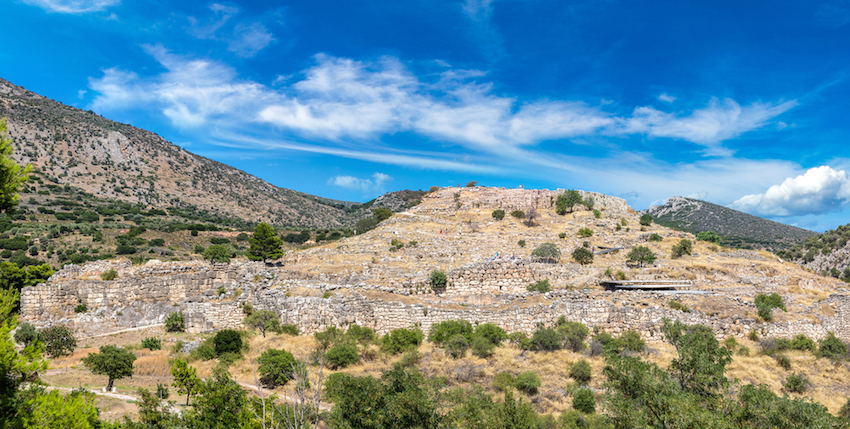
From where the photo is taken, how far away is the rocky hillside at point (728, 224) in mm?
94500

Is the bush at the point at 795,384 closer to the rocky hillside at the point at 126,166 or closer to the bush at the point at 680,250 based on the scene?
the bush at the point at 680,250

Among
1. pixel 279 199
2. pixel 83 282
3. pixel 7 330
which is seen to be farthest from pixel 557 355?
pixel 279 199

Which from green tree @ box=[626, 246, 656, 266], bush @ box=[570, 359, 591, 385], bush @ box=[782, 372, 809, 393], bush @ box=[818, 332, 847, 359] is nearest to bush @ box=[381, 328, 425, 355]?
bush @ box=[570, 359, 591, 385]

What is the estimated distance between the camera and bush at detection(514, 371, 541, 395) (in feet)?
46.4

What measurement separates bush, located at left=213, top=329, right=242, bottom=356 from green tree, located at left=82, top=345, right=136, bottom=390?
12.2ft

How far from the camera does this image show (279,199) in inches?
4181

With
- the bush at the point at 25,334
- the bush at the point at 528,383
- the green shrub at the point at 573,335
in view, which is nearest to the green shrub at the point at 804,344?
the green shrub at the point at 573,335

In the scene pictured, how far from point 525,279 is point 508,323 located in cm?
793

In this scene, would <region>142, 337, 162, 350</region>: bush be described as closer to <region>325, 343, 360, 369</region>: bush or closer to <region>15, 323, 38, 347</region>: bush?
<region>15, 323, 38, 347</region>: bush

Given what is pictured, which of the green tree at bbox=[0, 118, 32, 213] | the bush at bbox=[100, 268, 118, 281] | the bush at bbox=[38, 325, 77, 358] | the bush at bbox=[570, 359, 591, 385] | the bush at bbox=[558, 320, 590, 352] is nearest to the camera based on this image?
the green tree at bbox=[0, 118, 32, 213]

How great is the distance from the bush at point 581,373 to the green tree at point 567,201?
4555 cm

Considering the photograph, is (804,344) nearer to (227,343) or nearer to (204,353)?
(227,343)

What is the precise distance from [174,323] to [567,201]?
52531mm

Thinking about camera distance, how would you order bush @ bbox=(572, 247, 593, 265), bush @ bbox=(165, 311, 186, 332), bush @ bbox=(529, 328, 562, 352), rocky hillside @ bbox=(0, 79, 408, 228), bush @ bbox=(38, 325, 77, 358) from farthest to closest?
rocky hillside @ bbox=(0, 79, 408, 228), bush @ bbox=(572, 247, 593, 265), bush @ bbox=(165, 311, 186, 332), bush @ bbox=(529, 328, 562, 352), bush @ bbox=(38, 325, 77, 358)
